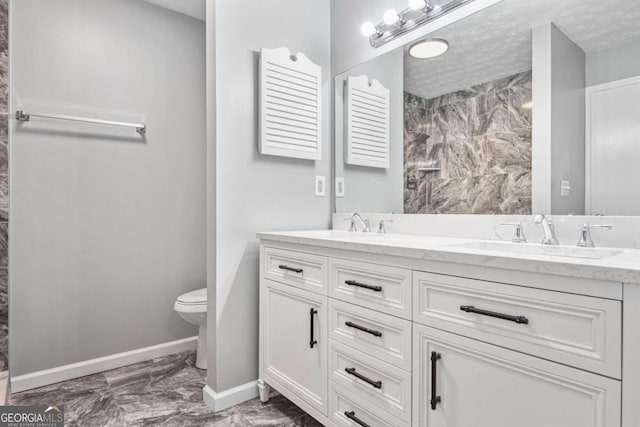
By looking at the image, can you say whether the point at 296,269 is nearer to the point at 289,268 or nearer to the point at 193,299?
the point at 289,268

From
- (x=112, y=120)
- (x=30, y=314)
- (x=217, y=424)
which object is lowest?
(x=217, y=424)

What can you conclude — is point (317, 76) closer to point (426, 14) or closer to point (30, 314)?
point (426, 14)

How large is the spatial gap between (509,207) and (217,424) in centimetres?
166

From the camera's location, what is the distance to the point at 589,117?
1.33 m

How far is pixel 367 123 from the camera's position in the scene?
7.26 ft

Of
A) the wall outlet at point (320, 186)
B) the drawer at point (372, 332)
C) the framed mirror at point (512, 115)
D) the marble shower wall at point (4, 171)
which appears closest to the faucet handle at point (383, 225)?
the framed mirror at point (512, 115)

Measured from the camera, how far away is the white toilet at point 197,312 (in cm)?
224

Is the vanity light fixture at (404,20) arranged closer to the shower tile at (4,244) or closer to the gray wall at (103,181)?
the gray wall at (103,181)

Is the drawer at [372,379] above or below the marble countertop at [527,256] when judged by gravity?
below

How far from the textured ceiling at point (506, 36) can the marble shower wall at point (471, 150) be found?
69 millimetres

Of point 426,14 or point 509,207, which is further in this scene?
point 426,14

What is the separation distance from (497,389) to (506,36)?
4.59 ft

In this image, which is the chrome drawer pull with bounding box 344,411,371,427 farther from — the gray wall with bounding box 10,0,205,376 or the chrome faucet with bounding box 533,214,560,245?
the gray wall with bounding box 10,0,205,376

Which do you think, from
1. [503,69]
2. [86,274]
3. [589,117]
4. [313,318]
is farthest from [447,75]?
[86,274]
